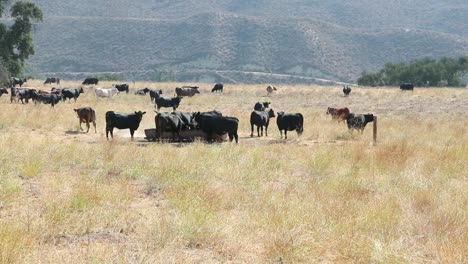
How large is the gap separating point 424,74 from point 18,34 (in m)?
61.7

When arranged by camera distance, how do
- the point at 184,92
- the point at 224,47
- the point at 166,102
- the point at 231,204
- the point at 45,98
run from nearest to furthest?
the point at 231,204, the point at 45,98, the point at 166,102, the point at 184,92, the point at 224,47

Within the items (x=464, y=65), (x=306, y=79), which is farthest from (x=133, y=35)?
(x=464, y=65)

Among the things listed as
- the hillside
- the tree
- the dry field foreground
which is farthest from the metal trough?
the hillside

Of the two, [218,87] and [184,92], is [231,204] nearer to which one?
[184,92]

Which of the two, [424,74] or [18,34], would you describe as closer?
[18,34]

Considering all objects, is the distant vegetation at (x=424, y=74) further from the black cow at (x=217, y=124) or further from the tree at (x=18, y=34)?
the black cow at (x=217, y=124)

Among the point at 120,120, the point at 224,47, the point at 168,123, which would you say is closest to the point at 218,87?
the point at 120,120

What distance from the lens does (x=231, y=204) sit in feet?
30.5

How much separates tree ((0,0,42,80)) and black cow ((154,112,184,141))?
99.2ft

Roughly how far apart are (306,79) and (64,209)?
326 feet

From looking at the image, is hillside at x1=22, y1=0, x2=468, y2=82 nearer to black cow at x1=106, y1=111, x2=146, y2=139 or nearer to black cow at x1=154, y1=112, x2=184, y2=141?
black cow at x1=106, y1=111, x2=146, y2=139

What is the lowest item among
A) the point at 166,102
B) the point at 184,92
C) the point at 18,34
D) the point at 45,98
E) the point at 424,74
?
the point at 166,102

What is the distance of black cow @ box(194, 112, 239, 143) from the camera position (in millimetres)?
20047

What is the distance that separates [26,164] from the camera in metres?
12.0
